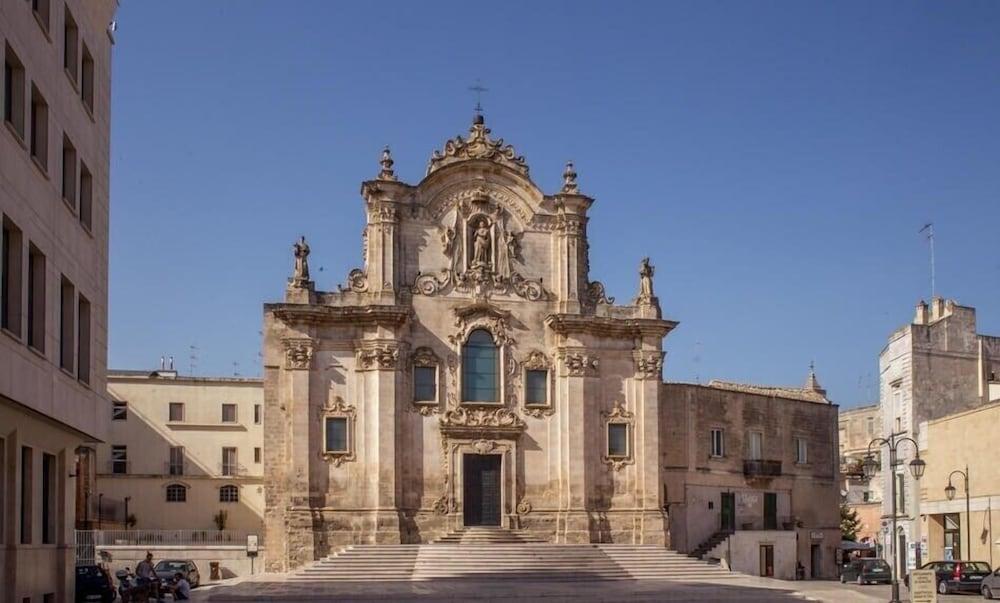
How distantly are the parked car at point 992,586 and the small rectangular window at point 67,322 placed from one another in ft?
90.4

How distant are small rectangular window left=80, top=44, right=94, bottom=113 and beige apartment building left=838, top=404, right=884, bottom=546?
56253 mm

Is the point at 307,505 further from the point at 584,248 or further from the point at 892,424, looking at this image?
the point at 892,424

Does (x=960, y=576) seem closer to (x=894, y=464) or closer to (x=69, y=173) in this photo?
(x=894, y=464)

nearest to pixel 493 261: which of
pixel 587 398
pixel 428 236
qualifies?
pixel 428 236

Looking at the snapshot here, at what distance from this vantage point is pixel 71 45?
81.4 feet

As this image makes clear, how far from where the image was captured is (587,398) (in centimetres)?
4550

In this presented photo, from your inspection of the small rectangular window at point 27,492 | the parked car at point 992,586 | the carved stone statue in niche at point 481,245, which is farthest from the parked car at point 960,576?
the small rectangular window at point 27,492

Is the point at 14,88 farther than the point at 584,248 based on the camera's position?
No

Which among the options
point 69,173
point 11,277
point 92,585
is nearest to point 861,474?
point 92,585

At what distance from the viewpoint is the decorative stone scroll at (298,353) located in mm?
43750

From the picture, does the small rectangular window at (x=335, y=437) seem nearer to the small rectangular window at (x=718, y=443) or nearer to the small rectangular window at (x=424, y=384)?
the small rectangular window at (x=424, y=384)

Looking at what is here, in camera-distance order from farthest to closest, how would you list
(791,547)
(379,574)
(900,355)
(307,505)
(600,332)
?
1. (900,355)
2. (791,547)
3. (600,332)
4. (307,505)
5. (379,574)

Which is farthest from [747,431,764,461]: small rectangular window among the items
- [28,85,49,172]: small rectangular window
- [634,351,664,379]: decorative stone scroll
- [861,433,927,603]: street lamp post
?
[28,85,49,172]: small rectangular window

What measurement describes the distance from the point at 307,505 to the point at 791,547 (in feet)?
62.5
